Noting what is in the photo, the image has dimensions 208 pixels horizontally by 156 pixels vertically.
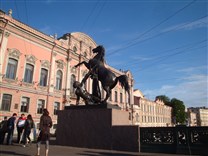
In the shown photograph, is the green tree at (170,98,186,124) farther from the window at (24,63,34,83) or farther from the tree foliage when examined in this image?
the window at (24,63,34,83)

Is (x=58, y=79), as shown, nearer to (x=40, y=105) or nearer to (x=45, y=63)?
(x=45, y=63)

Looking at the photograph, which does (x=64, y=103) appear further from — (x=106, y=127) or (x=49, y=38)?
(x=106, y=127)

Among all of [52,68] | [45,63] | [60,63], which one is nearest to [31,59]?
[45,63]

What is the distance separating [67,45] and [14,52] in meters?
8.85

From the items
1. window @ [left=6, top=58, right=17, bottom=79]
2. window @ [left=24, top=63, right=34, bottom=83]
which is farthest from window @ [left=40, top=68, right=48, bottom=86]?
window @ [left=6, top=58, right=17, bottom=79]

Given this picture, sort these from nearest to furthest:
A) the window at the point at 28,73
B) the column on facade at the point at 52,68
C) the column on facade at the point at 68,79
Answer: the window at the point at 28,73 → the column on facade at the point at 52,68 → the column on facade at the point at 68,79

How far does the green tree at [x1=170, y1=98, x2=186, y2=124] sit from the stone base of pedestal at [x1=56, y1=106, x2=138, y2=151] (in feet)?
217

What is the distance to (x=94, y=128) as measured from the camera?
7555mm

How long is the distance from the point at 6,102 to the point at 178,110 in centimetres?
6472

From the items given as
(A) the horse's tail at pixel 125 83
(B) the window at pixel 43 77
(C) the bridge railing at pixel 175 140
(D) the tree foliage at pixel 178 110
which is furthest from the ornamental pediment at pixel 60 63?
(D) the tree foliage at pixel 178 110

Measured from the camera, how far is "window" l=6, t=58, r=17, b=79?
1988cm

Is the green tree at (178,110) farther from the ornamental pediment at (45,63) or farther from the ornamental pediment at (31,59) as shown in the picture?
the ornamental pediment at (31,59)

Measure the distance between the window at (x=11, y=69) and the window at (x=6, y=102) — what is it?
84.6 inches

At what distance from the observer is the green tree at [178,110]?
67.4 meters
